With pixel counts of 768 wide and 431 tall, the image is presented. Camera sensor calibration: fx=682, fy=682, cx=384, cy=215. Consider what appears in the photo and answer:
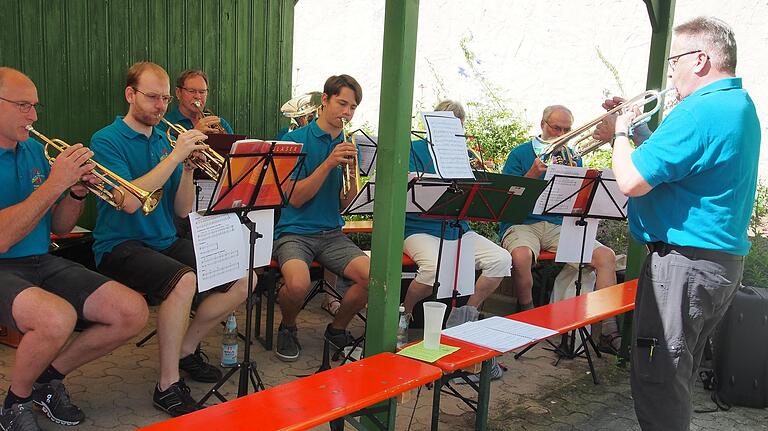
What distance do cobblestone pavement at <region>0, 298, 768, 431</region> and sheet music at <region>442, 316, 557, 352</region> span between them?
0.53m

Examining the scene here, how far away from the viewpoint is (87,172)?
295cm

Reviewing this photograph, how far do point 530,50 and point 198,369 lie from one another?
12.0 meters

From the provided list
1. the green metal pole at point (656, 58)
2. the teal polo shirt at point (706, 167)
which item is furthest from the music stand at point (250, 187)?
the green metal pole at point (656, 58)

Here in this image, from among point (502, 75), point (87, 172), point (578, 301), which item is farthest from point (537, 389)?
point (502, 75)

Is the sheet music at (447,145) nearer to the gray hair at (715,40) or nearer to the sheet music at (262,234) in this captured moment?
the sheet music at (262,234)

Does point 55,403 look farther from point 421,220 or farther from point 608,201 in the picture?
point 608,201

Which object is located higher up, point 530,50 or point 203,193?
point 530,50

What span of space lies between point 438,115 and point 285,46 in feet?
11.1

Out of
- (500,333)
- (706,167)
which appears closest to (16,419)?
(500,333)

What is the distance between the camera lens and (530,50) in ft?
46.4

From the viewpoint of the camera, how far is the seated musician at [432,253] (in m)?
4.33

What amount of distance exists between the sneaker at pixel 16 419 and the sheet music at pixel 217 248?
0.87 m

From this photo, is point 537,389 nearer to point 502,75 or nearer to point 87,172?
point 87,172

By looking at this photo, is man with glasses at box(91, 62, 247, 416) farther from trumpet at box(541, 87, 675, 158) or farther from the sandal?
trumpet at box(541, 87, 675, 158)
